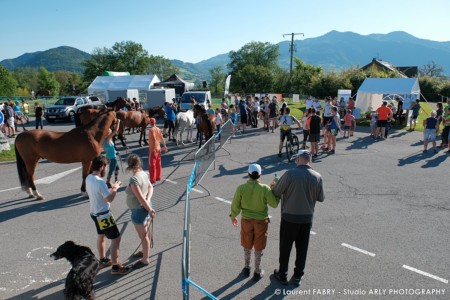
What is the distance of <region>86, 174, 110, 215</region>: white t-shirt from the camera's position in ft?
14.3

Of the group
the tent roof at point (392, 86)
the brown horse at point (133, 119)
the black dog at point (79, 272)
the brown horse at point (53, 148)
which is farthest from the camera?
the tent roof at point (392, 86)

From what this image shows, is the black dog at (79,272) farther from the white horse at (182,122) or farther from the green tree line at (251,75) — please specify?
the green tree line at (251,75)

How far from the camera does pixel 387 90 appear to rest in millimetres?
21375

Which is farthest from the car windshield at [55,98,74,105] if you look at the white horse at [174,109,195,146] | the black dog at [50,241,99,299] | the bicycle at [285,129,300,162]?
the black dog at [50,241,99,299]

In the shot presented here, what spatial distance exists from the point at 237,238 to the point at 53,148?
5046mm

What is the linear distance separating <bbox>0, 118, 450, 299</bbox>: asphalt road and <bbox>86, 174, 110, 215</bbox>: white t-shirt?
1099 millimetres

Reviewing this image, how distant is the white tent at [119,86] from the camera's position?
28658mm

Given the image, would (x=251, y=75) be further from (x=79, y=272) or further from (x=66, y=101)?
(x=79, y=272)

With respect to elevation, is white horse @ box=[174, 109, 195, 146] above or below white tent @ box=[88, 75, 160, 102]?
below

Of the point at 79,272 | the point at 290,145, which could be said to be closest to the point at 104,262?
the point at 79,272

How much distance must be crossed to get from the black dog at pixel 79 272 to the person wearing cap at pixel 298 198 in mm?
2483

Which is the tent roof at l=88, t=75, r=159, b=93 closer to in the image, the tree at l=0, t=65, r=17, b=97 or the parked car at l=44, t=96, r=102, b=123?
the parked car at l=44, t=96, r=102, b=123

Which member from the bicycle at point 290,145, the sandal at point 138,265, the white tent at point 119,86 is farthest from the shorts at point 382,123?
the white tent at point 119,86

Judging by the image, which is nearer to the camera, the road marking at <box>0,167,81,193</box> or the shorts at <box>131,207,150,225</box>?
the shorts at <box>131,207,150,225</box>
